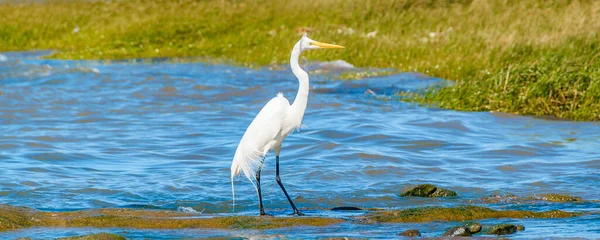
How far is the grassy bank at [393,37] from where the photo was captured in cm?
1374

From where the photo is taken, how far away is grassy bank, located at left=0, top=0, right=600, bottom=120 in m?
13.7

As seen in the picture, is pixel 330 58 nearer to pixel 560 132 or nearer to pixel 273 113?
pixel 560 132

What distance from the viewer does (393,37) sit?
22188 millimetres

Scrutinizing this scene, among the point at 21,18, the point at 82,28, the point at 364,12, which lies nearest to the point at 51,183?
the point at 364,12

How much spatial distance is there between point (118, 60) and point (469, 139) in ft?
50.1

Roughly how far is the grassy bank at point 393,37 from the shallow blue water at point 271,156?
0.49 meters

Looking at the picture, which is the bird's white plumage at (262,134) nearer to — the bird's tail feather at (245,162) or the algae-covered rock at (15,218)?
the bird's tail feather at (245,162)

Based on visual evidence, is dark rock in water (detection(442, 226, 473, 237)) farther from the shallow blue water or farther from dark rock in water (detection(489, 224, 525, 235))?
the shallow blue water

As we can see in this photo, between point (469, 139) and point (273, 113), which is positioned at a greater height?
point (273, 113)

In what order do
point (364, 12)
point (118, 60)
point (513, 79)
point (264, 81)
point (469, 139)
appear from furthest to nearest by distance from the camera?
point (364, 12) < point (118, 60) < point (264, 81) < point (513, 79) < point (469, 139)

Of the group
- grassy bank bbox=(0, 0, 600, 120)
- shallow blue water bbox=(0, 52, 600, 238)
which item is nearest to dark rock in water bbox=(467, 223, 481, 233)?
shallow blue water bbox=(0, 52, 600, 238)

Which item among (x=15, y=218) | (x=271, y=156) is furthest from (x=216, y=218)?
(x=271, y=156)

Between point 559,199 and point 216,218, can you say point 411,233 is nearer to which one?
point 216,218

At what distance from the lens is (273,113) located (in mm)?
7785
